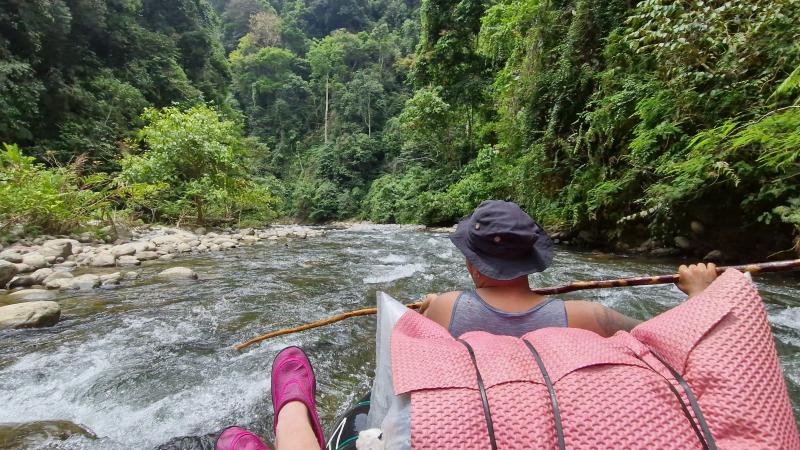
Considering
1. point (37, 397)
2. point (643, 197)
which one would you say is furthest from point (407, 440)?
point (643, 197)

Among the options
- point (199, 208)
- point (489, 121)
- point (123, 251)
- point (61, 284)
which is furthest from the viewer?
point (489, 121)

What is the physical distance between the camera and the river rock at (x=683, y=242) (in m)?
5.04

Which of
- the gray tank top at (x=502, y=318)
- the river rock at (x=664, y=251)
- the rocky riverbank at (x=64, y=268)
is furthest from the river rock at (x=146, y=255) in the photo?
the river rock at (x=664, y=251)

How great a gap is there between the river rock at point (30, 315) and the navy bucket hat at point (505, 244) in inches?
149

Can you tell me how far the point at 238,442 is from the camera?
1.50m

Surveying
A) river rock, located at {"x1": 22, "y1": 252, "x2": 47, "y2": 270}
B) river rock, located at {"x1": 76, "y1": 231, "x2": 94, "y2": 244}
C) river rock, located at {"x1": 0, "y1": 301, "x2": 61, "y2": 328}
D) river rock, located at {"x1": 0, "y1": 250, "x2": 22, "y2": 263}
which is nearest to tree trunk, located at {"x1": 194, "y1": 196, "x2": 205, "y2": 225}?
river rock, located at {"x1": 76, "y1": 231, "x2": 94, "y2": 244}

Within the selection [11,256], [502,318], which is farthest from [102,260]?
[502,318]

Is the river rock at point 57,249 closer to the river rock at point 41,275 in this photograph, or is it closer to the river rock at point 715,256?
the river rock at point 41,275

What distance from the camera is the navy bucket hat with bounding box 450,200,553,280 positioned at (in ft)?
4.26

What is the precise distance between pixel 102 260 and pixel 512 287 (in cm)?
686

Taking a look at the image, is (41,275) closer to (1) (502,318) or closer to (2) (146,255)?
(2) (146,255)

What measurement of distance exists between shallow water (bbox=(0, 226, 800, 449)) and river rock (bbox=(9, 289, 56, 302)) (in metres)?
0.27

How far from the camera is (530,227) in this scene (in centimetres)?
132

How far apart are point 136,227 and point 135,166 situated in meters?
1.77
